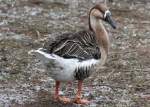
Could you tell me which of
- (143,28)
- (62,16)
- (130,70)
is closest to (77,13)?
(62,16)

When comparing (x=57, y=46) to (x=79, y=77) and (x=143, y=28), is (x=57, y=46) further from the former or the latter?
(x=143, y=28)

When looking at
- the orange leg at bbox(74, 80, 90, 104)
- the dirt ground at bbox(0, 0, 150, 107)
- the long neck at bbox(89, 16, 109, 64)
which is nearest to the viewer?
the orange leg at bbox(74, 80, 90, 104)

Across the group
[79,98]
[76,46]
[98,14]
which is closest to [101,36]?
[98,14]

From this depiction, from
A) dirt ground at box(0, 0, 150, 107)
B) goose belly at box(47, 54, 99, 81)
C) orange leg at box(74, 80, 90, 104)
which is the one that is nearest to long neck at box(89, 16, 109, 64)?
goose belly at box(47, 54, 99, 81)

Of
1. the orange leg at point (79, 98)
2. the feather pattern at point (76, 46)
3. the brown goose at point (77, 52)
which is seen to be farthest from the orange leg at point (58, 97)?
the feather pattern at point (76, 46)

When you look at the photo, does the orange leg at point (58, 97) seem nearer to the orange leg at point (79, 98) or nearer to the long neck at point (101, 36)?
the orange leg at point (79, 98)

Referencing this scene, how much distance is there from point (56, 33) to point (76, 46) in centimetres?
419

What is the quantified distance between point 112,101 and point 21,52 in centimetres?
288

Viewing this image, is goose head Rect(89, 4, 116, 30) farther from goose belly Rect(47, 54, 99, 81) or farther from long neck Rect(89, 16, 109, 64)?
goose belly Rect(47, 54, 99, 81)

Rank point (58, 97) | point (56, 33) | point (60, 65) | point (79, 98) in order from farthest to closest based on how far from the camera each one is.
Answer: point (56, 33) < point (58, 97) < point (79, 98) < point (60, 65)

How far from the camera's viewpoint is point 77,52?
8164mm

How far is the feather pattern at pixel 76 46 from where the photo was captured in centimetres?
802

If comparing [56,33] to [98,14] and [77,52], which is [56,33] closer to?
[98,14]

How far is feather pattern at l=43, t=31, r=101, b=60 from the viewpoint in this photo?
8.02m
